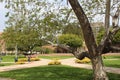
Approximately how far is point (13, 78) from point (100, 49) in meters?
7.87

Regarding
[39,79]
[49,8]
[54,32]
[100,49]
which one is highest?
[49,8]

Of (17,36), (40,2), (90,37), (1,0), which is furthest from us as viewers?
(17,36)

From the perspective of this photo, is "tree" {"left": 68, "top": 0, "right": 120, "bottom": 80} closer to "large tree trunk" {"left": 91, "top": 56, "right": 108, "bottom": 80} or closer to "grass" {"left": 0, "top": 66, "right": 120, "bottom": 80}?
"large tree trunk" {"left": 91, "top": 56, "right": 108, "bottom": 80}

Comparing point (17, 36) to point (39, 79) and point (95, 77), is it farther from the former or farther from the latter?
point (95, 77)

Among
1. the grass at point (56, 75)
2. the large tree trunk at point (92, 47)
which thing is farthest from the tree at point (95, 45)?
the grass at point (56, 75)

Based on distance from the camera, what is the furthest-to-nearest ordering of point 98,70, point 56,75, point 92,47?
1. point 56,75
2. point 98,70
3. point 92,47

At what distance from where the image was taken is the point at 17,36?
79.3 ft

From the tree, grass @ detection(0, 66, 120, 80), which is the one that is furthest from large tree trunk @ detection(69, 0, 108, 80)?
grass @ detection(0, 66, 120, 80)

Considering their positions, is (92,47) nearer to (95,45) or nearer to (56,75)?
(95,45)

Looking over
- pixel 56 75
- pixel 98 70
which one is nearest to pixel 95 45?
pixel 98 70

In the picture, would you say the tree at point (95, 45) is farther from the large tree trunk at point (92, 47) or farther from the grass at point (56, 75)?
the grass at point (56, 75)

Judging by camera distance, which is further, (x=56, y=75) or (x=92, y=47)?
(x=56, y=75)

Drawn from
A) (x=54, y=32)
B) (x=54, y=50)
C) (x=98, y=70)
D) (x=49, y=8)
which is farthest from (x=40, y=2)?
(x=54, y=50)

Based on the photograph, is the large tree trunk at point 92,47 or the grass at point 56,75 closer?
the large tree trunk at point 92,47
